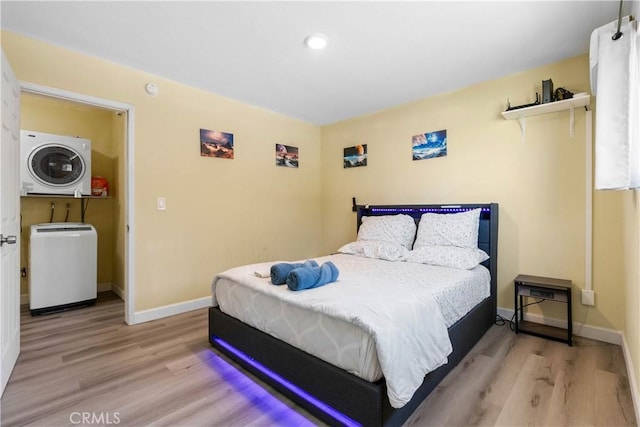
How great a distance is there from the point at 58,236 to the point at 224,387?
2826mm

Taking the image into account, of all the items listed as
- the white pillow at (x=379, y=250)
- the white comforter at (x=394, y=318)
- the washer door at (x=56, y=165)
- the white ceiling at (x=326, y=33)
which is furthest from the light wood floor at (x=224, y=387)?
the white ceiling at (x=326, y=33)

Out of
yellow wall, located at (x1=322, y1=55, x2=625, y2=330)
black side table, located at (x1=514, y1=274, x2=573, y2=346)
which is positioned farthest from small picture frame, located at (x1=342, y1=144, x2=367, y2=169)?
black side table, located at (x1=514, y1=274, x2=573, y2=346)

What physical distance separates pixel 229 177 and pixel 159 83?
46.3 inches

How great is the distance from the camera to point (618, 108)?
1.57 m

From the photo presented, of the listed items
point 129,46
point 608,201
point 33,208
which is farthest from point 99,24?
point 608,201

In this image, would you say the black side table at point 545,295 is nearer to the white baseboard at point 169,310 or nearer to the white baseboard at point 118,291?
the white baseboard at point 169,310

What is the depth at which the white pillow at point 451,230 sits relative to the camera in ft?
9.17

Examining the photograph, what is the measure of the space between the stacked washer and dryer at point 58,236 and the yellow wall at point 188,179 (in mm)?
1122

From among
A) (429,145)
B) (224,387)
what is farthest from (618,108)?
(224,387)

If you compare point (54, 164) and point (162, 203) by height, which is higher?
point (54, 164)

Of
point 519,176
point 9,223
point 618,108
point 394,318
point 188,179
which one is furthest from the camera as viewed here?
point 188,179

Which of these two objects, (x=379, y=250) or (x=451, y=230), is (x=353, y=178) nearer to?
(x=379, y=250)

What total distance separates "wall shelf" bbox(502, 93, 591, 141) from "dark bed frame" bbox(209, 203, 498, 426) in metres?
1.54

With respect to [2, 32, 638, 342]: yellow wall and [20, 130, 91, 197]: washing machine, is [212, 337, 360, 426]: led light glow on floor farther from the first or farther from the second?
[20, 130, 91, 197]: washing machine
